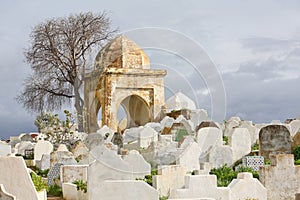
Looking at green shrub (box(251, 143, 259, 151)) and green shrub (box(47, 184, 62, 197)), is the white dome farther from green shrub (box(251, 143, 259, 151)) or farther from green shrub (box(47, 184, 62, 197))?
green shrub (box(47, 184, 62, 197))

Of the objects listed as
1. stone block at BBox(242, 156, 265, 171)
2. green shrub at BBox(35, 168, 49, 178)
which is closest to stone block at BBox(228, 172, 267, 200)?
stone block at BBox(242, 156, 265, 171)

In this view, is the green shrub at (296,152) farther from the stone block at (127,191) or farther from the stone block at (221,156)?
the stone block at (127,191)

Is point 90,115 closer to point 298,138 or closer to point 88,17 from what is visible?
point 88,17

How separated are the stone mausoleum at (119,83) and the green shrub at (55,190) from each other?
12000 mm

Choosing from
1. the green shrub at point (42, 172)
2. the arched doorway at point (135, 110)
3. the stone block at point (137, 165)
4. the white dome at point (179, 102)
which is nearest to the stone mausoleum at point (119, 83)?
the arched doorway at point (135, 110)

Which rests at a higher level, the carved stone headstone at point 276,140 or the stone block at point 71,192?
the carved stone headstone at point 276,140

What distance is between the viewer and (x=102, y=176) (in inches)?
379

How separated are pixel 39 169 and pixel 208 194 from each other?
26.6ft

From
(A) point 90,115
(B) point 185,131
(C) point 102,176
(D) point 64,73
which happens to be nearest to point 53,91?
(D) point 64,73

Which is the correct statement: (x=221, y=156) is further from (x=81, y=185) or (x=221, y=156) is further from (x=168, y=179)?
(x=81, y=185)

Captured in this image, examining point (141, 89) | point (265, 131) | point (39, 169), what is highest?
point (141, 89)

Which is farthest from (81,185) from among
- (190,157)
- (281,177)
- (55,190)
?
(281,177)

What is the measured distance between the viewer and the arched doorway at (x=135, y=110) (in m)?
28.0

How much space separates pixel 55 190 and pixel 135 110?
16676 mm
